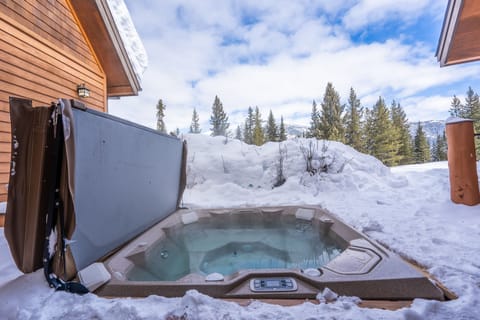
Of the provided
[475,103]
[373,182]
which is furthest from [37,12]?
[475,103]

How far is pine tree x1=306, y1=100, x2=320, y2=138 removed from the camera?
14.6 m

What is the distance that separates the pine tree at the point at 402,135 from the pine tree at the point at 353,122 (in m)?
3.31

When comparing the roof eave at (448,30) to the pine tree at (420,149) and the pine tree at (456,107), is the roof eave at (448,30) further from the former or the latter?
the pine tree at (456,107)

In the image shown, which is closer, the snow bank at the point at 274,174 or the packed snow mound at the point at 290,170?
the snow bank at the point at 274,174

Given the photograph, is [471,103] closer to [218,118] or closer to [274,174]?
[218,118]

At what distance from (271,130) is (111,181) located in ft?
53.8

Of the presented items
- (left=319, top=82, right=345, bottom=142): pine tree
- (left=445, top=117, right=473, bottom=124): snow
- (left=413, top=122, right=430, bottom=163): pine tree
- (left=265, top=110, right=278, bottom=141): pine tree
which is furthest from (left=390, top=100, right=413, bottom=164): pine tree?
(left=445, top=117, right=473, bottom=124): snow

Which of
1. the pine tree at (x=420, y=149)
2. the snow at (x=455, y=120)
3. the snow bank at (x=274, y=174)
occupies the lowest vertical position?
the snow bank at (x=274, y=174)

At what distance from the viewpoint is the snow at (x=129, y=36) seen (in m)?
3.92

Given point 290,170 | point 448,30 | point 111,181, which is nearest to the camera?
point 111,181

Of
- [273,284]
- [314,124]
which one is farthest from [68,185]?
[314,124]

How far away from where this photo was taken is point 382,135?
598 inches

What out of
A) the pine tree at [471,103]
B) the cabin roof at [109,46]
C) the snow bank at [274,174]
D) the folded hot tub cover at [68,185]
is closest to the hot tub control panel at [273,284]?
the folded hot tub cover at [68,185]

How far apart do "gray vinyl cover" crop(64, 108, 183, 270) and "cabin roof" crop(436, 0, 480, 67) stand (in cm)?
426
